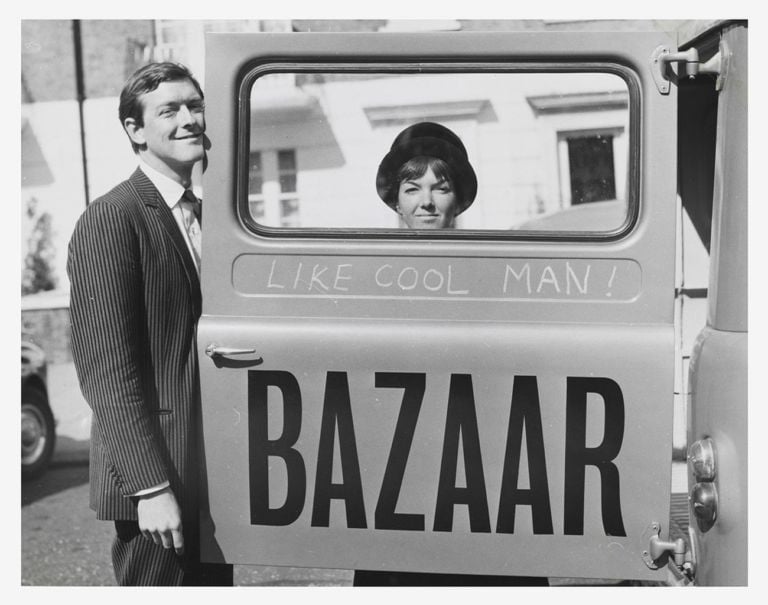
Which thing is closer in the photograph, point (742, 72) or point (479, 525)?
point (742, 72)

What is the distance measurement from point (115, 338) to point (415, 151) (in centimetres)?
100

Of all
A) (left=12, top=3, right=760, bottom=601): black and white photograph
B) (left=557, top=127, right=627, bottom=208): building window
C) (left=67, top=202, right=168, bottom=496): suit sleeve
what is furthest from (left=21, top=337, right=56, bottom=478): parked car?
(left=557, top=127, right=627, bottom=208): building window

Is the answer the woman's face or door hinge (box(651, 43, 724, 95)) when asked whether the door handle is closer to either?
the woman's face

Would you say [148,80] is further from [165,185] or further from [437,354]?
[437,354]

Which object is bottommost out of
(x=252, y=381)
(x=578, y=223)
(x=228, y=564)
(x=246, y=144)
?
(x=228, y=564)

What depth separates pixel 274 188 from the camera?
248cm

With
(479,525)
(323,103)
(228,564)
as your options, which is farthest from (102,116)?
(479,525)

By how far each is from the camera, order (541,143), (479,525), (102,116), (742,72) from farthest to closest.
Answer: (102,116) → (541,143) → (479,525) → (742,72)

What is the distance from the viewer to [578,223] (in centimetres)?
249

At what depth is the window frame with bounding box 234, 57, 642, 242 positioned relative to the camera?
2252 mm

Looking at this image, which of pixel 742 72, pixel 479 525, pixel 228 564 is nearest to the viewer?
pixel 742 72

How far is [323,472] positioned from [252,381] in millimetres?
321

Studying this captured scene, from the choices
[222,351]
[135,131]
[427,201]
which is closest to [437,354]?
[427,201]

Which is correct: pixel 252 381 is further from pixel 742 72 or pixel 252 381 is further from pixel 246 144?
pixel 742 72
